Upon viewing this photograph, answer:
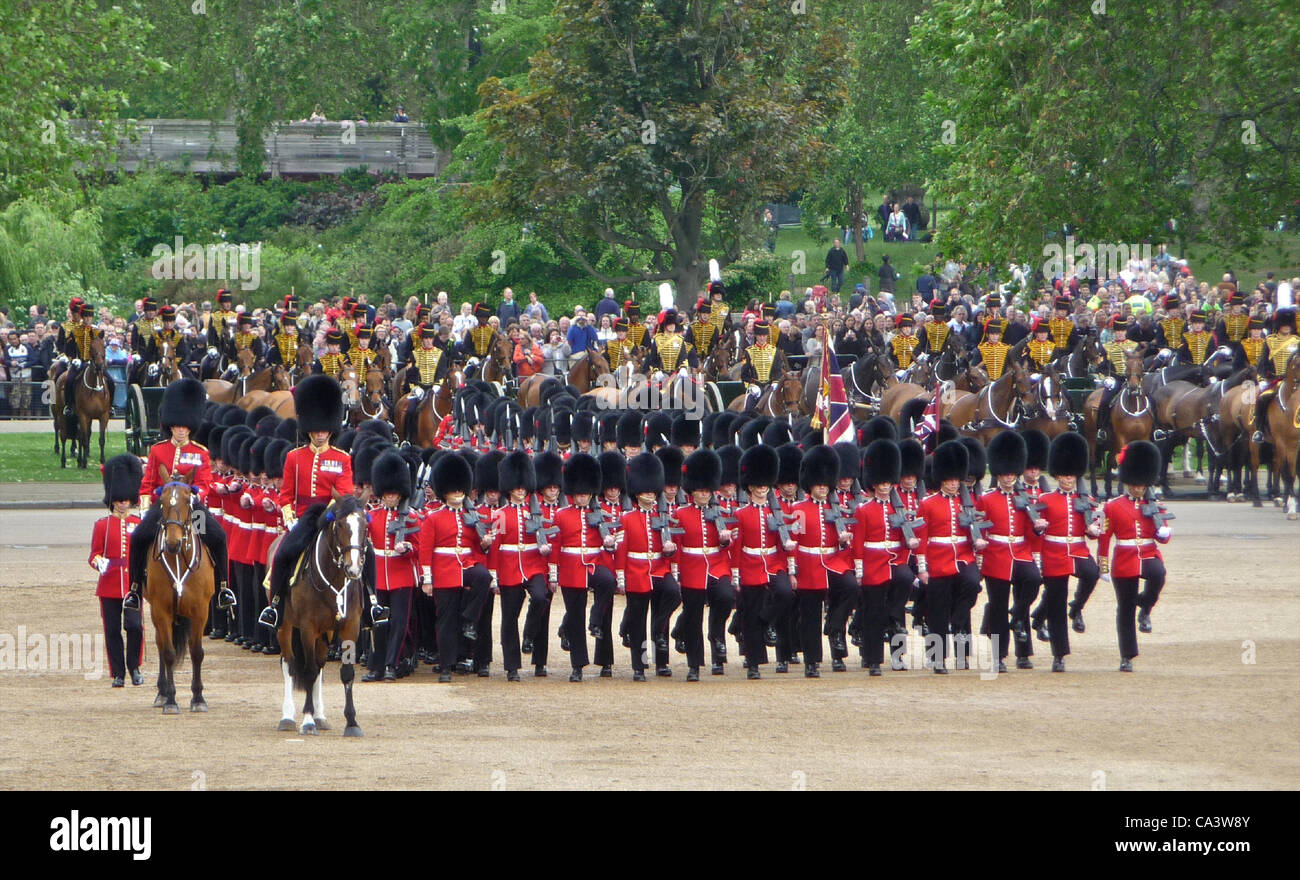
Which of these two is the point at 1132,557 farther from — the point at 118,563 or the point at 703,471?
the point at 118,563

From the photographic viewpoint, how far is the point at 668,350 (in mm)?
25094

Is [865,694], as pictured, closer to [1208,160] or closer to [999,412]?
[999,412]

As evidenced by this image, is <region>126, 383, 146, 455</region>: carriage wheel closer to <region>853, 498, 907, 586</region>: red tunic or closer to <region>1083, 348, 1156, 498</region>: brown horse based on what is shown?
<region>1083, 348, 1156, 498</region>: brown horse

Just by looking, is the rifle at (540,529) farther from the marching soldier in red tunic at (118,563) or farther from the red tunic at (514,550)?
the marching soldier in red tunic at (118,563)

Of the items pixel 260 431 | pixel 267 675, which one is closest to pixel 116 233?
pixel 260 431

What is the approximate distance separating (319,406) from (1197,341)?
1489 centimetres

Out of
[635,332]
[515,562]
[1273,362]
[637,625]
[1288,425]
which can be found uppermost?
[635,332]

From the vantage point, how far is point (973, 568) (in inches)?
541

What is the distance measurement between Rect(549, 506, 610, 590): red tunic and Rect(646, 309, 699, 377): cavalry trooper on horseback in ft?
36.8

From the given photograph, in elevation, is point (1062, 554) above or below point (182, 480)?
below

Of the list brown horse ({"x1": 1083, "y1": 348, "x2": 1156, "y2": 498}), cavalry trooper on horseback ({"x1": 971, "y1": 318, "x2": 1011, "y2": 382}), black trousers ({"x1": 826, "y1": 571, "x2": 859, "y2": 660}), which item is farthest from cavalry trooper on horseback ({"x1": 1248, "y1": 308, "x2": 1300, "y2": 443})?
black trousers ({"x1": 826, "y1": 571, "x2": 859, "y2": 660})

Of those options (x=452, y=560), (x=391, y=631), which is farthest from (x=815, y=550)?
(x=391, y=631)

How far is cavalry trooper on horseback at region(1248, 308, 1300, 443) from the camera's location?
2244 cm

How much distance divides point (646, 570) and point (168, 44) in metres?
39.3
